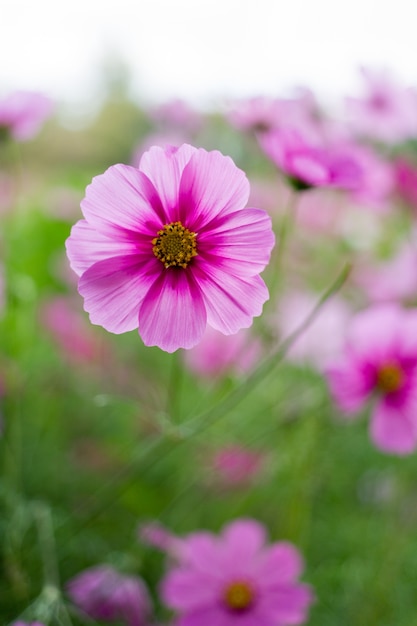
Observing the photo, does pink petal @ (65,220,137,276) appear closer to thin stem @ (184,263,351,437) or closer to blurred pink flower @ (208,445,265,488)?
thin stem @ (184,263,351,437)

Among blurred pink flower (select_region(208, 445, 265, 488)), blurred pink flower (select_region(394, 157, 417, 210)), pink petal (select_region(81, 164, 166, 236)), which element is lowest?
blurred pink flower (select_region(208, 445, 265, 488))

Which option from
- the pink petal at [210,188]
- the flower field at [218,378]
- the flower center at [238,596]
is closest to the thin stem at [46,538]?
the flower field at [218,378]

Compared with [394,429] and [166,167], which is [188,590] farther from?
[166,167]

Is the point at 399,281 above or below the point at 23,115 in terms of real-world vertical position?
below

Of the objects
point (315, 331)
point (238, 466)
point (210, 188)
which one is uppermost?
point (210, 188)

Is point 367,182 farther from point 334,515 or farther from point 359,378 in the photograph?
point 334,515

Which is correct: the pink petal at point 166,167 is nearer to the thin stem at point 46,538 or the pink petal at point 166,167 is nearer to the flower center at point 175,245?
the flower center at point 175,245

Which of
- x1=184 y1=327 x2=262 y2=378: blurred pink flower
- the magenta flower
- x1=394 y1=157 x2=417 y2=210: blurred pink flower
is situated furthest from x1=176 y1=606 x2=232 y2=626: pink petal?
x1=394 y1=157 x2=417 y2=210: blurred pink flower

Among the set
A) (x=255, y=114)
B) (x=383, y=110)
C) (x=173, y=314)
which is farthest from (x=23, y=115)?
(x=383, y=110)
